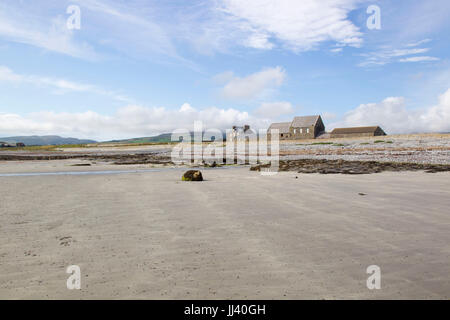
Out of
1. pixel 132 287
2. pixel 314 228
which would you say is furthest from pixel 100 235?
pixel 314 228

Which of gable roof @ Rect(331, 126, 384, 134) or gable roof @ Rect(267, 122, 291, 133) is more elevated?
gable roof @ Rect(267, 122, 291, 133)

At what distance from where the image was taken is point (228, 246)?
5508 millimetres

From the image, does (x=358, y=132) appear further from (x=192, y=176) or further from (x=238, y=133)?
(x=192, y=176)

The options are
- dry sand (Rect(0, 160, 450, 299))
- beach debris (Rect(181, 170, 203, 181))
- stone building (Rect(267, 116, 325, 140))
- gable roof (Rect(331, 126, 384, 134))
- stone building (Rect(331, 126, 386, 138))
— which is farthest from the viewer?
stone building (Rect(267, 116, 325, 140))

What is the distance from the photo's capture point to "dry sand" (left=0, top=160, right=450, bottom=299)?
3984 mm

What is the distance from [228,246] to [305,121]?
92129 mm

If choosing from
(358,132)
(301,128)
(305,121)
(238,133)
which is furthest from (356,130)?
(238,133)

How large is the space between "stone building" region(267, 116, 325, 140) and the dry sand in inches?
3310

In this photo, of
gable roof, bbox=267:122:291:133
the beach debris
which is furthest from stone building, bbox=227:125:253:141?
the beach debris

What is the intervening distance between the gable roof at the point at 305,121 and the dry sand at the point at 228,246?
8465 centimetres

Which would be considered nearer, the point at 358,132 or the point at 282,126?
the point at 358,132

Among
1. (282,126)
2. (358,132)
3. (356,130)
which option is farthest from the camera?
(282,126)

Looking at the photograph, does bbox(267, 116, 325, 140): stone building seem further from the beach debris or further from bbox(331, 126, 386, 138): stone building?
the beach debris

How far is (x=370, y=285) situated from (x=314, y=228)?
248 cm
